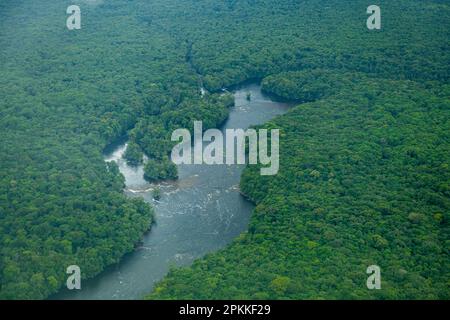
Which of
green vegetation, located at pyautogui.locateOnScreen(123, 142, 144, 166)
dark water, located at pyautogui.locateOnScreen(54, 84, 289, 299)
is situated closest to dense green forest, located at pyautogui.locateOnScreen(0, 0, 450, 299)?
green vegetation, located at pyautogui.locateOnScreen(123, 142, 144, 166)

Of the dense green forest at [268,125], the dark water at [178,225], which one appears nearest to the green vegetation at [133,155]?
the dense green forest at [268,125]

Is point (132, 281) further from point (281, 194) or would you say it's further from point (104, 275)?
point (281, 194)

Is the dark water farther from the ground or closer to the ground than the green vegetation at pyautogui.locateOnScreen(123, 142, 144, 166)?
closer to the ground

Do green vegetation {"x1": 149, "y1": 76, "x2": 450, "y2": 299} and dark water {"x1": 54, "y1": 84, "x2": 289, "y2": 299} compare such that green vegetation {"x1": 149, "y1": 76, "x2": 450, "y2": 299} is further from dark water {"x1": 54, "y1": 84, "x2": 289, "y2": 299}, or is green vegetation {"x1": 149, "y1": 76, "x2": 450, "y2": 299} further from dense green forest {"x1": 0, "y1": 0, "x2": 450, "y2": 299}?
dark water {"x1": 54, "y1": 84, "x2": 289, "y2": 299}

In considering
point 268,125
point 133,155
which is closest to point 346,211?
point 268,125

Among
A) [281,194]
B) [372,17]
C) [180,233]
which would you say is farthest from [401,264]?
[372,17]

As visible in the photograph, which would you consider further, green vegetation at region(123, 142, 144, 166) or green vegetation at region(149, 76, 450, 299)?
green vegetation at region(123, 142, 144, 166)
